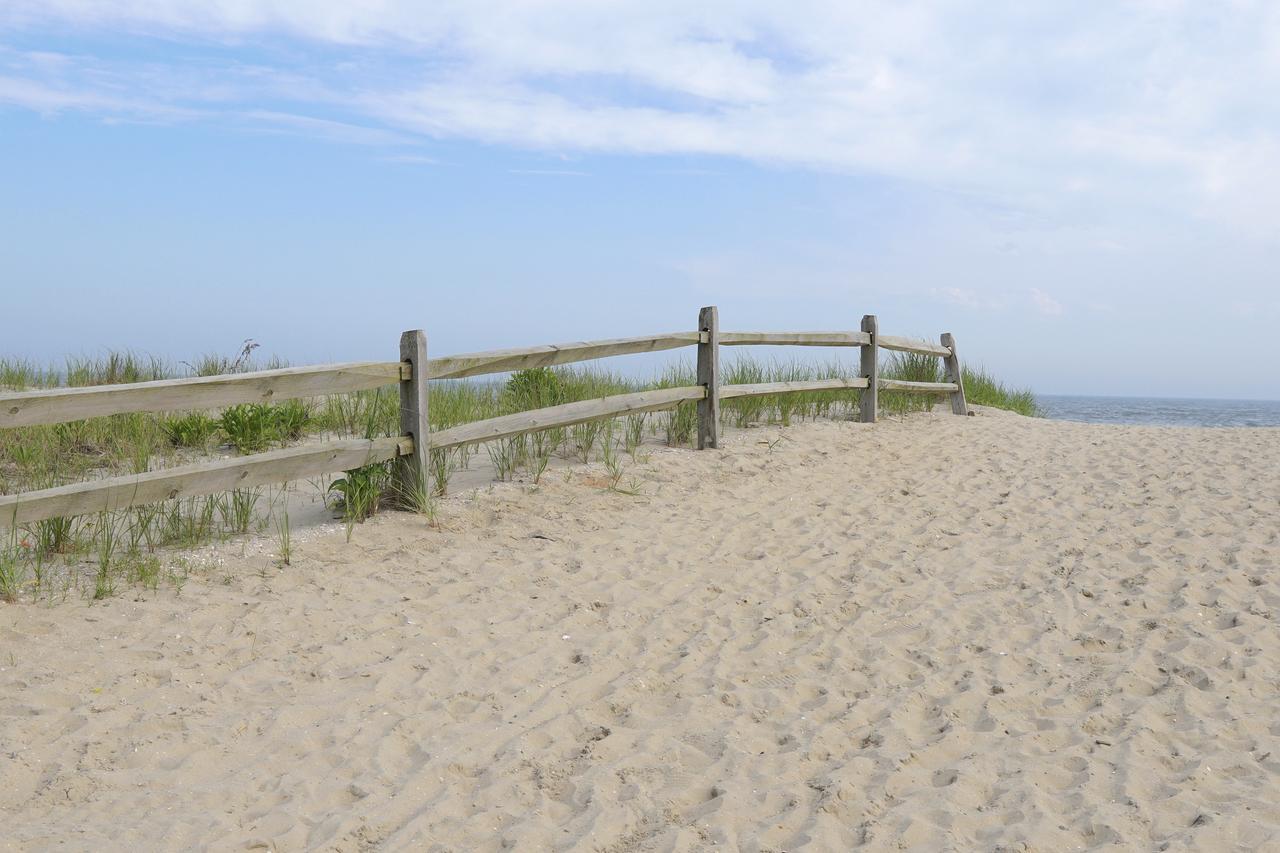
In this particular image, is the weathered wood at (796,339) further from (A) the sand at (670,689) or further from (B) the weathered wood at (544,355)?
(A) the sand at (670,689)

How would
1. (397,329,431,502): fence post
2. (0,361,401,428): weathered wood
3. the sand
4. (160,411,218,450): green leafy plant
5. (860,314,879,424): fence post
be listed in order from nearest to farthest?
the sand → (0,361,401,428): weathered wood → (397,329,431,502): fence post → (160,411,218,450): green leafy plant → (860,314,879,424): fence post

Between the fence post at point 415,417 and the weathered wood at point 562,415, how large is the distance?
14 cm

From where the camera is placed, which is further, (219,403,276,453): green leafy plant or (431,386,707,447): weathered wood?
(219,403,276,453): green leafy plant

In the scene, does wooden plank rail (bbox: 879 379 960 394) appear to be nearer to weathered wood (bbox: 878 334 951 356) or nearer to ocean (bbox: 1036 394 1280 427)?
weathered wood (bbox: 878 334 951 356)

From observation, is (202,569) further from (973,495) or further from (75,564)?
(973,495)

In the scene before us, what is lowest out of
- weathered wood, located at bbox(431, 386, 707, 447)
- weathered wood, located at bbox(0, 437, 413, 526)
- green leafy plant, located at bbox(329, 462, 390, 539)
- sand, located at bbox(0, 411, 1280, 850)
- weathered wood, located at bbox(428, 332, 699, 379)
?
sand, located at bbox(0, 411, 1280, 850)

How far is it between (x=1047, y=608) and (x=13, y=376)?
398 inches

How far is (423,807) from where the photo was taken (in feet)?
11.0

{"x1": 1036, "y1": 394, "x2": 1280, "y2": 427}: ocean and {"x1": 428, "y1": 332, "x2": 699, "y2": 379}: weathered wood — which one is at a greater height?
{"x1": 428, "y1": 332, "x2": 699, "y2": 379}: weathered wood

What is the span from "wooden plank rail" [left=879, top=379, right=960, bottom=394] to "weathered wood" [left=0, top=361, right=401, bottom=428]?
6.61 metres

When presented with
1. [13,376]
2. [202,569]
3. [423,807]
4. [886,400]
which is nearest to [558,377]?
[886,400]

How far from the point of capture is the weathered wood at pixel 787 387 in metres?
9.10

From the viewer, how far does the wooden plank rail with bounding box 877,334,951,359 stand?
36.7 ft

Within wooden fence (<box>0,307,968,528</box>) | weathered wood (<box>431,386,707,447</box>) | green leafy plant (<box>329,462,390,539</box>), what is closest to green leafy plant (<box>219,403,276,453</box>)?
wooden fence (<box>0,307,968,528</box>)
